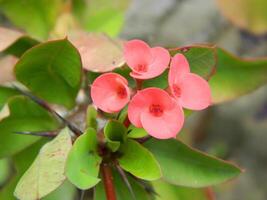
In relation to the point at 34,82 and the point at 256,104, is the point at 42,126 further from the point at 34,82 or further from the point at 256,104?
the point at 256,104

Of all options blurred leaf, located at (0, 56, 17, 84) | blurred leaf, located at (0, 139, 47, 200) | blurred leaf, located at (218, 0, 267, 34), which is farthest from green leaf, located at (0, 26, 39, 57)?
blurred leaf, located at (218, 0, 267, 34)

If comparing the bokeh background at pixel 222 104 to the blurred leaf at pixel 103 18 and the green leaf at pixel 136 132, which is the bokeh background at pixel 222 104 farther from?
the green leaf at pixel 136 132

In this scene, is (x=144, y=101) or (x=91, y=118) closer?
(x=144, y=101)

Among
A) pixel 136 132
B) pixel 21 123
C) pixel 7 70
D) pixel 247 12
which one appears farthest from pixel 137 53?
pixel 247 12

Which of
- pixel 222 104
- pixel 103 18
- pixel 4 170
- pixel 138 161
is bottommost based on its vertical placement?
pixel 222 104

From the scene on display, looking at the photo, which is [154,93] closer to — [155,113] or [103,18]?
[155,113]

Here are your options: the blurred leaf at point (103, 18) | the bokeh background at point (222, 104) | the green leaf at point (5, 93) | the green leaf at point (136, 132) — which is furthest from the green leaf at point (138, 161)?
the bokeh background at point (222, 104)

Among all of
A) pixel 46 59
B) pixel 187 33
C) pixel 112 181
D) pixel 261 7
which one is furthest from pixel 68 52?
pixel 187 33
